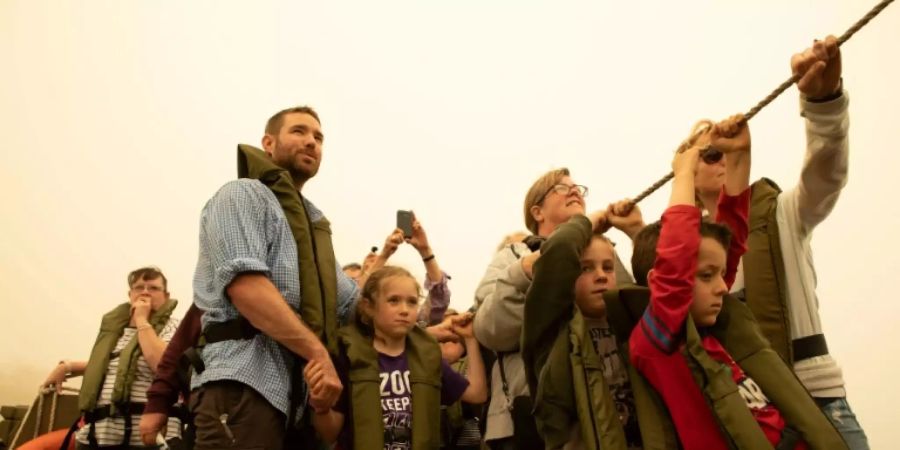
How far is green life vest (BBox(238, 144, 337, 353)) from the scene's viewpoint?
4.63ft

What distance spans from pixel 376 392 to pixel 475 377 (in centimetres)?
36

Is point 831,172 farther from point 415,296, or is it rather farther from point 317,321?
point 317,321

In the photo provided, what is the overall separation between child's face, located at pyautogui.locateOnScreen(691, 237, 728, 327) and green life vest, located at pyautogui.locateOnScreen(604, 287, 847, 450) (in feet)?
0.13

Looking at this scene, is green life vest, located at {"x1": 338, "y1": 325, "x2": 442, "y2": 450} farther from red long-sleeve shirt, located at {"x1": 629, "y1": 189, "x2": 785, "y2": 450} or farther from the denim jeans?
the denim jeans

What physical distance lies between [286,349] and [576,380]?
590 mm

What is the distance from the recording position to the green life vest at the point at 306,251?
1.41 metres

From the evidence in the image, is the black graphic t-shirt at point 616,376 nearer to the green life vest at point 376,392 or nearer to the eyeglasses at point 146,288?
the green life vest at point 376,392

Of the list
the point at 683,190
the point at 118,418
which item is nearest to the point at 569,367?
the point at 683,190

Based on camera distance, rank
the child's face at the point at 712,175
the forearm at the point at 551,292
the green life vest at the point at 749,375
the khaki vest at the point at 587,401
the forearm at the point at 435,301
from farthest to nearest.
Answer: the forearm at the point at 435,301 < the child's face at the point at 712,175 < the forearm at the point at 551,292 < the khaki vest at the point at 587,401 < the green life vest at the point at 749,375

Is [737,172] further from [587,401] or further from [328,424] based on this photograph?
[328,424]

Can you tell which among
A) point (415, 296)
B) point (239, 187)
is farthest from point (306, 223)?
point (415, 296)

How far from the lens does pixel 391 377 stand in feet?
5.37

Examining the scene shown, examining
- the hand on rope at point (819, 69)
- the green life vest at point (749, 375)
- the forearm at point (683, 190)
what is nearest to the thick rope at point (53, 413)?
the green life vest at point (749, 375)

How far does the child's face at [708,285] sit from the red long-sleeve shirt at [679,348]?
0.04 meters
